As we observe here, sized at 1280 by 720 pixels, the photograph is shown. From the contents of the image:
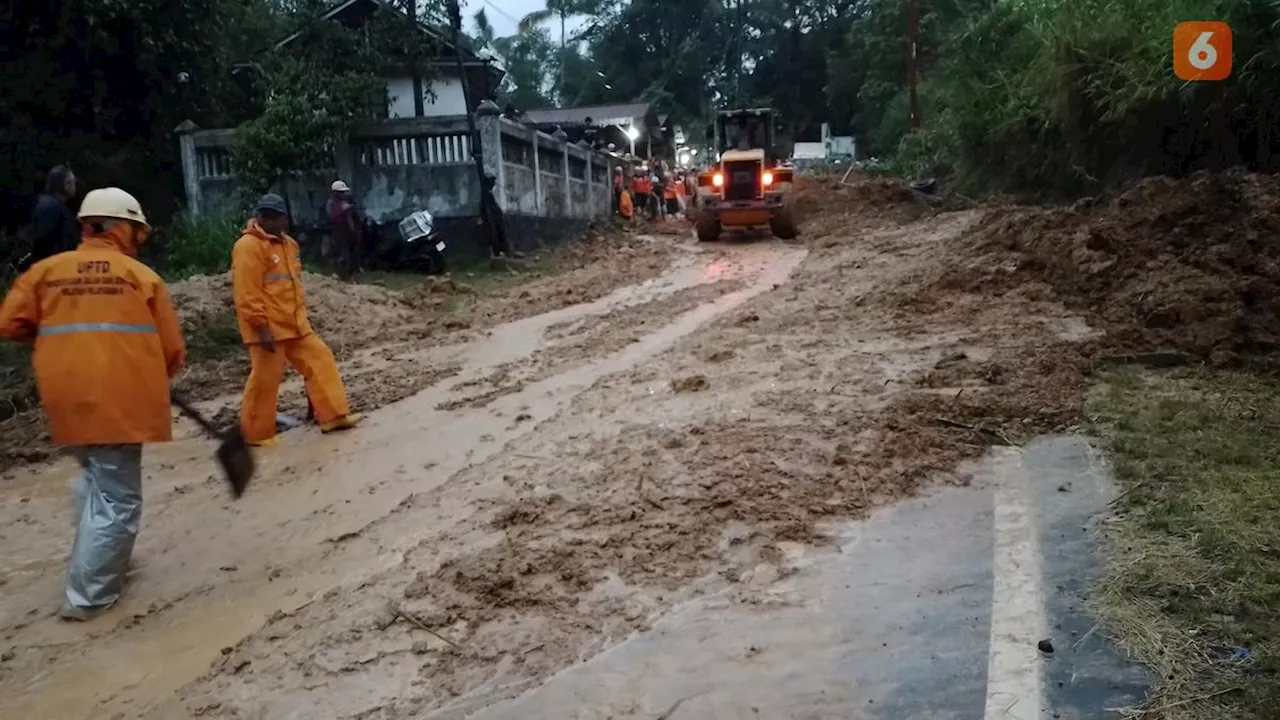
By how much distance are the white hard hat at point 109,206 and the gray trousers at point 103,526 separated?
1.03 m

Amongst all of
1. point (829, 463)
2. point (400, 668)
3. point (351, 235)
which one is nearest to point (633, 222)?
point (351, 235)

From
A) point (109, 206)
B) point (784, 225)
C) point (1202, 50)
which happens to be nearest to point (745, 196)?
point (784, 225)

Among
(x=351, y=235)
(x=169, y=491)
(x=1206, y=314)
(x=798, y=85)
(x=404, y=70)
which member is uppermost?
(x=798, y=85)

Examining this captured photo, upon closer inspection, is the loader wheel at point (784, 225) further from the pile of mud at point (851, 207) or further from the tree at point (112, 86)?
the tree at point (112, 86)

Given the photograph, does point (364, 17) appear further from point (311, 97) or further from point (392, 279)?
point (392, 279)

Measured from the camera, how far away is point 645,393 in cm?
661

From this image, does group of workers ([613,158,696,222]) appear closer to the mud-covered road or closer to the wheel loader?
the wheel loader

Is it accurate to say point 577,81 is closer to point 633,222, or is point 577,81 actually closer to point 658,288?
point 633,222

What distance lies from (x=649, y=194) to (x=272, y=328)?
20246 millimetres

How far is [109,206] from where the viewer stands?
13.9 ft

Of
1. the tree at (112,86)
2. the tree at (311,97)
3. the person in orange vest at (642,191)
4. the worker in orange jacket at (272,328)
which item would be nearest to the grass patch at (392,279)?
the tree at (311,97)

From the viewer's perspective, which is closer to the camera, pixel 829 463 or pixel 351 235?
pixel 829 463

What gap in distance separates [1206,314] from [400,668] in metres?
6.19

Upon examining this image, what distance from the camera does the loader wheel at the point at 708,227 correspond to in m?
18.9
